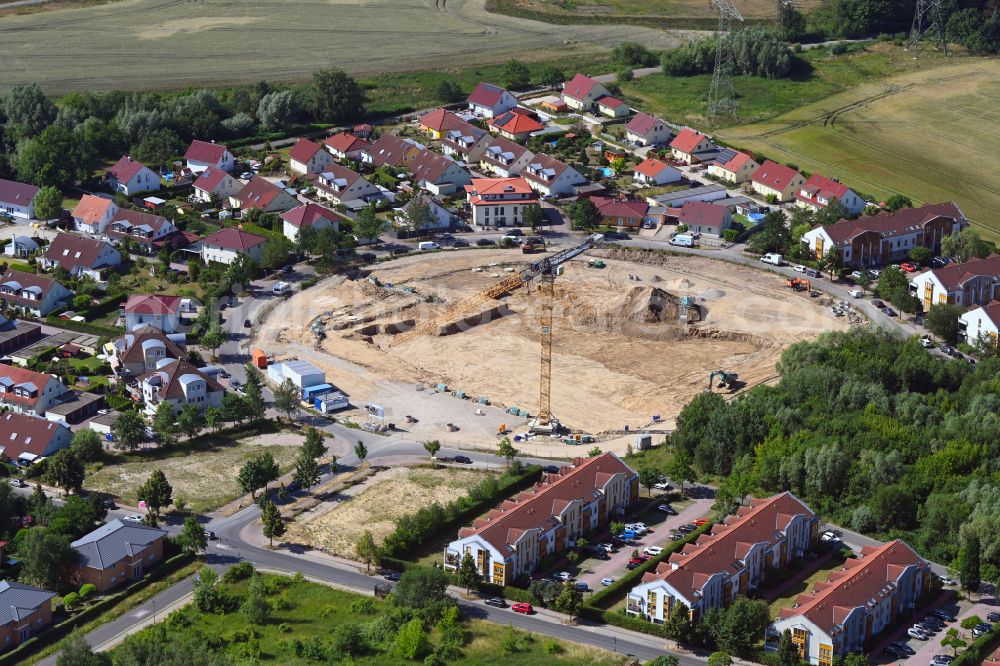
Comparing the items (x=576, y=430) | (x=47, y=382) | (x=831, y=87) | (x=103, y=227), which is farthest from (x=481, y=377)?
(x=831, y=87)

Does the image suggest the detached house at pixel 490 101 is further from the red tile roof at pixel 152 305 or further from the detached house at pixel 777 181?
the red tile roof at pixel 152 305

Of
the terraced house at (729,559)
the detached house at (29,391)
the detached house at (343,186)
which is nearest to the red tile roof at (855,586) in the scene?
the terraced house at (729,559)

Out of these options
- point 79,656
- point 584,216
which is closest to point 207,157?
point 584,216

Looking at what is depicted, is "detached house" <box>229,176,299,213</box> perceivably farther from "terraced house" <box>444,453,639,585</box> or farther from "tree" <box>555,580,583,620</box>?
"tree" <box>555,580,583,620</box>

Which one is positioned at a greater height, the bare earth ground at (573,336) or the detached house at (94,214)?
the detached house at (94,214)

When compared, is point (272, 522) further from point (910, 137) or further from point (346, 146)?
point (910, 137)

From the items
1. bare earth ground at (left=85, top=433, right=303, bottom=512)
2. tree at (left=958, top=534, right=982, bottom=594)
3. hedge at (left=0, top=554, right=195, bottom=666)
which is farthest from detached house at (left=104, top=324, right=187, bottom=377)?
tree at (left=958, top=534, right=982, bottom=594)
